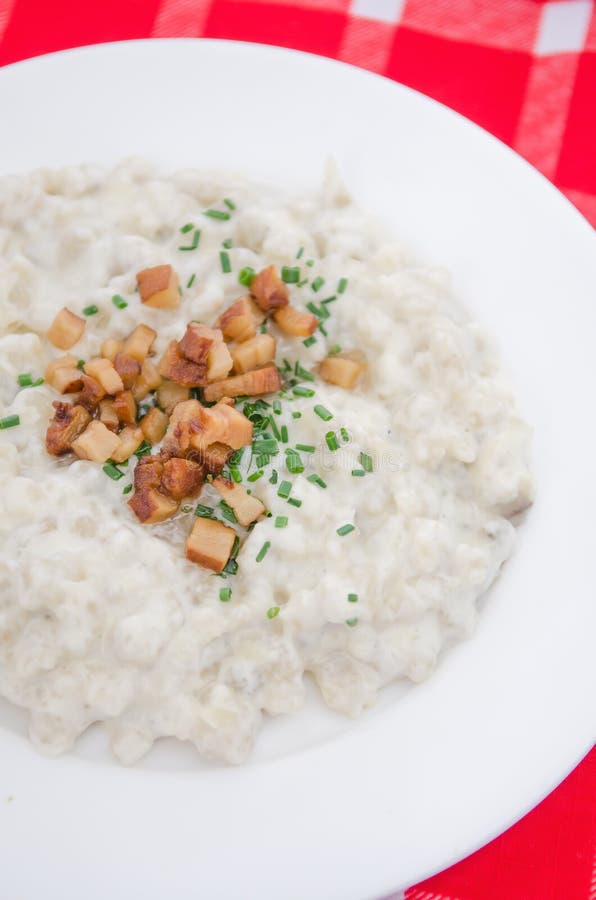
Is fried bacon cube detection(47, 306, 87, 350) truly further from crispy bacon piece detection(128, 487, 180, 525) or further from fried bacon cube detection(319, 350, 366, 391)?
fried bacon cube detection(319, 350, 366, 391)

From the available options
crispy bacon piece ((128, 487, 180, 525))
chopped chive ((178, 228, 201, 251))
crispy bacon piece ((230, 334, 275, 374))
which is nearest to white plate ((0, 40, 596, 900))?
chopped chive ((178, 228, 201, 251))

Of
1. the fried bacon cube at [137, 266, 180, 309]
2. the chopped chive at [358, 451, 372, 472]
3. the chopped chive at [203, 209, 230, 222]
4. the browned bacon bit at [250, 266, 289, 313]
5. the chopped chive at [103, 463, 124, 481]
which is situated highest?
the chopped chive at [203, 209, 230, 222]

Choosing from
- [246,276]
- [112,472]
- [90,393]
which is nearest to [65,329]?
[90,393]

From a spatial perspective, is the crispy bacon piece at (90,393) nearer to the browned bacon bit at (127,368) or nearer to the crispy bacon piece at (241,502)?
the browned bacon bit at (127,368)

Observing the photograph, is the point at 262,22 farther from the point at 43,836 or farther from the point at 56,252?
the point at 43,836

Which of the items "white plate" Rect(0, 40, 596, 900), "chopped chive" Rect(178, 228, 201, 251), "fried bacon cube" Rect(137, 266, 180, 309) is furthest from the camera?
"chopped chive" Rect(178, 228, 201, 251)

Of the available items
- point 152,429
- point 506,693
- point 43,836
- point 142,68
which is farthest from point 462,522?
point 142,68
